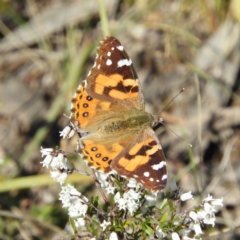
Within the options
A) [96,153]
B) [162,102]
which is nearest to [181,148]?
[162,102]

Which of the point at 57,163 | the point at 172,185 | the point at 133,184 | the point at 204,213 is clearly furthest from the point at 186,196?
the point at 57,163

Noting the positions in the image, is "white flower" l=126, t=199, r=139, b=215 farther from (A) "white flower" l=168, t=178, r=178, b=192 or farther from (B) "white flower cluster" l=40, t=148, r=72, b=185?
(B) "white flower cluster" l=40, t=148, r=72, b=185

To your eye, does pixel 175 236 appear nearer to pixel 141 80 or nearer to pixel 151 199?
pixel 151 199

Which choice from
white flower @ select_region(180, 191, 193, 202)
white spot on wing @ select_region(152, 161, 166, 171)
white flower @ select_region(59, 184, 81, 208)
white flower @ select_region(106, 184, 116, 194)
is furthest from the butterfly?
white flower @ select_region(180, 191, 193, 202)

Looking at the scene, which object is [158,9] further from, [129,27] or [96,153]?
[96,153]

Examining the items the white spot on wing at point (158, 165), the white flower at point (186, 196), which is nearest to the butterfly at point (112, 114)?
the white spot on wing at point (158, 165)

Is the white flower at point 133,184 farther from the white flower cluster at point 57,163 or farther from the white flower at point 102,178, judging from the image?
the white flower cluster at point 57,163
